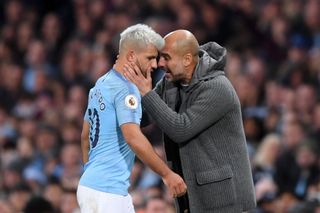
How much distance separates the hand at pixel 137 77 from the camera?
21.7 ft

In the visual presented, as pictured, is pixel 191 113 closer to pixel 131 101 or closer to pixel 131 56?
pixel 131 101

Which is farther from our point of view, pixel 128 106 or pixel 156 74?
pixel 156 74

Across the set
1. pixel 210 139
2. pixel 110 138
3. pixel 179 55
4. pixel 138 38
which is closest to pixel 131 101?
pixel 110 138

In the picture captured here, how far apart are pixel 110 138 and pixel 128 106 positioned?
276 mm

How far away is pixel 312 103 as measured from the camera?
1085 centimetres

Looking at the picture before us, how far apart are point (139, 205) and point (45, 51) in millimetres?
5507

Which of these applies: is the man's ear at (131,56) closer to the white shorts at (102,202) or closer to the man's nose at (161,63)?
the man's nose at (161,63)

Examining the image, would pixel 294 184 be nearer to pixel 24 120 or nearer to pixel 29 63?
pixel 24 120

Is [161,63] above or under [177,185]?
above

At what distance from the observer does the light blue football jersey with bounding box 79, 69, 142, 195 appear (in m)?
6.57

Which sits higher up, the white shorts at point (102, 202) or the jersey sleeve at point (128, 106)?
the jersey sleeve at point (128, 106)

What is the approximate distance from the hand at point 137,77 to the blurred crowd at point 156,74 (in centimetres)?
231

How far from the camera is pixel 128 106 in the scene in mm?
6504

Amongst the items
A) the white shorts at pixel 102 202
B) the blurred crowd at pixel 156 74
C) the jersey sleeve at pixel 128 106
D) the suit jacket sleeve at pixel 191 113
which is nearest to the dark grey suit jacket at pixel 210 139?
the suit jacket sleeve at pixel 191 113
